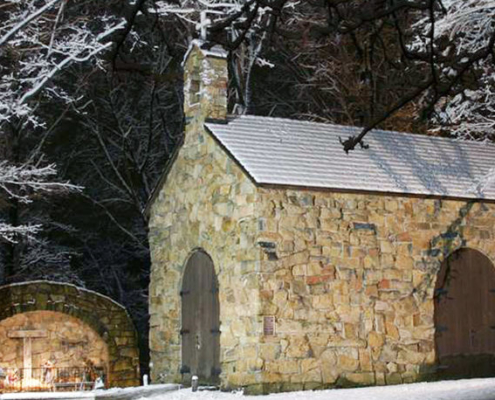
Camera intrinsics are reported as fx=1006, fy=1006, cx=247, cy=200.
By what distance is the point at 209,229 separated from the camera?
16.3m


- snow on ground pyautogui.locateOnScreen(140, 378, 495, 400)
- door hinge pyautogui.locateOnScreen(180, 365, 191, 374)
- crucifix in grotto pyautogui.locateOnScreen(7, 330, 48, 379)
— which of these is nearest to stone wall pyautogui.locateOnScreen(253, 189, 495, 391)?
snow on ground pyautogui.locateOnScreen(140, 378, 495, 400)

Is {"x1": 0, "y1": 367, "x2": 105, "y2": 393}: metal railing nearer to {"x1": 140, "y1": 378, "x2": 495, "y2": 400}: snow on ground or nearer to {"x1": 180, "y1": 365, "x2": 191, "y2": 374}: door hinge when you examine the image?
{"x1": 180, "y1": 365, "x2": 191, "y2": 374}: door hinge

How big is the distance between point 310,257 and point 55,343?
6493 mm

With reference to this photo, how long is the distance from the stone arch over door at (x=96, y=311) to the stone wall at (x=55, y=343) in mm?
281

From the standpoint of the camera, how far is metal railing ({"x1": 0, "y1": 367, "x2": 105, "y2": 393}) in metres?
18.7

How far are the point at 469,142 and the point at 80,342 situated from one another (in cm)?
844

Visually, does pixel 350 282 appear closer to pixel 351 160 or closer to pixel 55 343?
pixel 351 160

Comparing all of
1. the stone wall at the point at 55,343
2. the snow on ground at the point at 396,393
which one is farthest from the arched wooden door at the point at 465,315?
the stone wall at the point at 55,343

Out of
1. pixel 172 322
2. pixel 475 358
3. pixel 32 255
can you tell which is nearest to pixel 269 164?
pixel 172 322

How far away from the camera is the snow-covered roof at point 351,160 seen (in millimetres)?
15734

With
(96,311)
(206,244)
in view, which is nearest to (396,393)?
(206,244)

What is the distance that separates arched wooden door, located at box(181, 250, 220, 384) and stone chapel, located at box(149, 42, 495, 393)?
0.03m

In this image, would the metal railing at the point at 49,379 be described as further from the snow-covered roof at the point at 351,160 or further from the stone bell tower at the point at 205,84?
the snow-covered roof at the point at 351,160

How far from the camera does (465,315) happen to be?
663 inches
